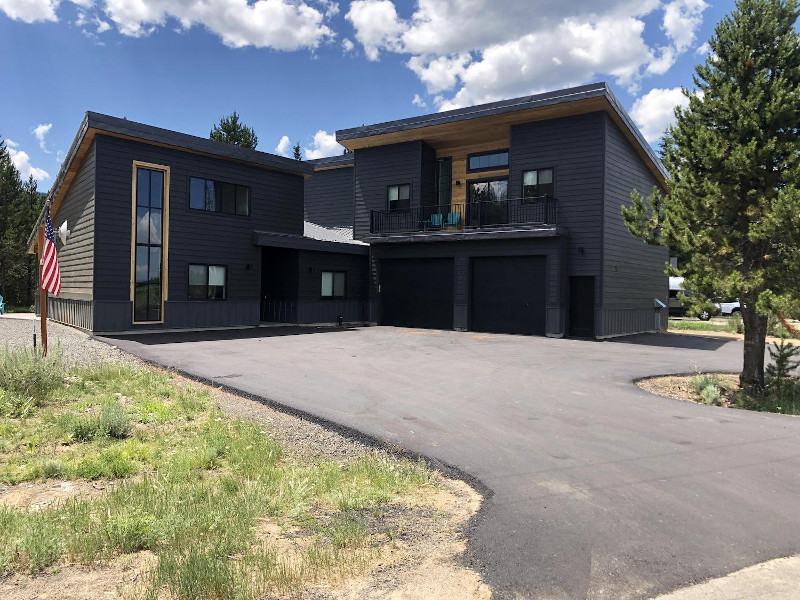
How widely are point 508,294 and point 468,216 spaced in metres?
4.59

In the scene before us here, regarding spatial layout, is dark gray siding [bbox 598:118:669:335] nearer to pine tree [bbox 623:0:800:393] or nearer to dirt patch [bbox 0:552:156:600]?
pine tree [bbox 623:0:800:393]

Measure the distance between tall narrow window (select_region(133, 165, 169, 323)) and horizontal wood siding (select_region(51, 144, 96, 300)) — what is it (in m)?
1.40

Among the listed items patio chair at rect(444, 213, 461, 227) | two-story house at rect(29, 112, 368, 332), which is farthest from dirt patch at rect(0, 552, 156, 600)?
patio chair at rect(444, 213, 461, 227)

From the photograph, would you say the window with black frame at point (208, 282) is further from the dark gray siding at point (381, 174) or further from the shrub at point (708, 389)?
the shrub at point (708, 389)

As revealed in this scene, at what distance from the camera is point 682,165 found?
10.7m

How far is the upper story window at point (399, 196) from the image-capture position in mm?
25047

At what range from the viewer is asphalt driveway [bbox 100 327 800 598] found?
372cm

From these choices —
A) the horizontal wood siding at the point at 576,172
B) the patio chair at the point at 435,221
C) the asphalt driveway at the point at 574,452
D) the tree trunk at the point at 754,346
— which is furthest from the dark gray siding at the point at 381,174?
the tree trunk at the point at 754,346

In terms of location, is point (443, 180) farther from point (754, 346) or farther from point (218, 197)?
point (754, 346)

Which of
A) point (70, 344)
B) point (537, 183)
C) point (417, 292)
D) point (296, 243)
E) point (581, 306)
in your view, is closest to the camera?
point (70, 344)

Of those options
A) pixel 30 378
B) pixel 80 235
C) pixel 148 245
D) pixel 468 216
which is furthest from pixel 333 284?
pixel 30 378

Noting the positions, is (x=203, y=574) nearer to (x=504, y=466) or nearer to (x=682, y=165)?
(x=504, y=466)

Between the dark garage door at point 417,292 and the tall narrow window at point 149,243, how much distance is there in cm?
1002

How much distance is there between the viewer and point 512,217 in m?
21.9
